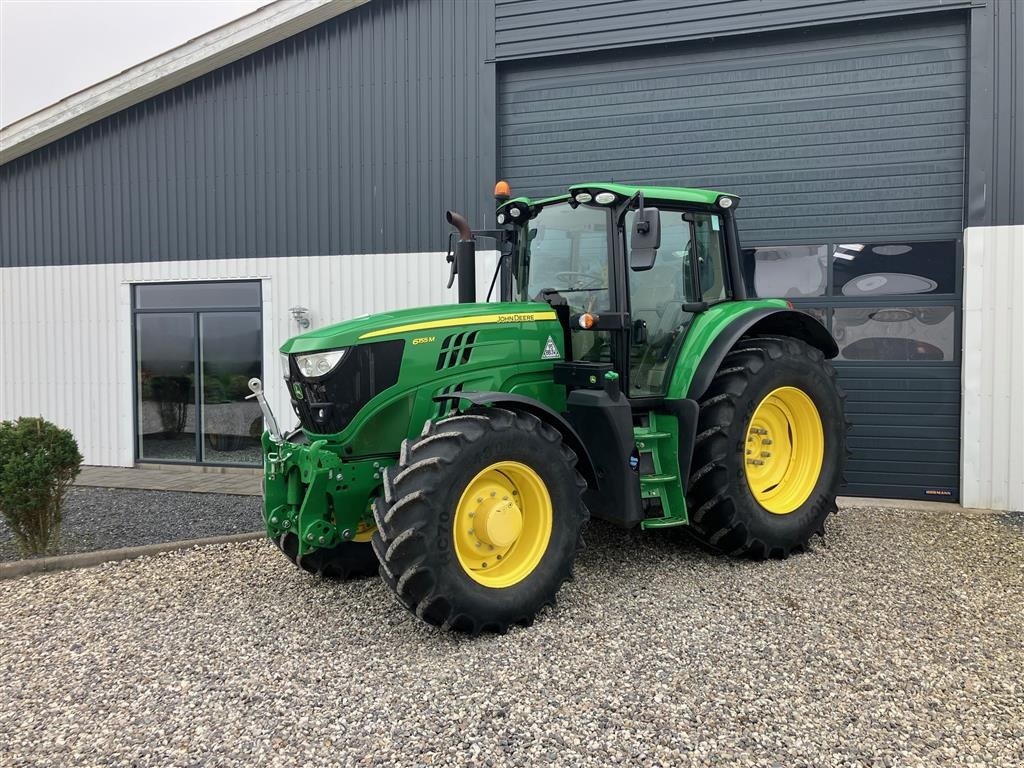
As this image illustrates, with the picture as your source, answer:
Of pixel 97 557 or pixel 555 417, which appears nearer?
pixel 555 417

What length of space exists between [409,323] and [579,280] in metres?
1.28

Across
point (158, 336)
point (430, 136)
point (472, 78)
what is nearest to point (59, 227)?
point (158, 336)

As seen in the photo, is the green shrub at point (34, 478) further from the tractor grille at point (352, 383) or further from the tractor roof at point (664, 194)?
the tractor roof at point (664, 194)

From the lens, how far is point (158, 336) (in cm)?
948

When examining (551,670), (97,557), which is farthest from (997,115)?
(97,557)

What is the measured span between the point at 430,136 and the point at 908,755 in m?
7.32

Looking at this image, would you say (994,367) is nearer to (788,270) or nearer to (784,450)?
(788,270)

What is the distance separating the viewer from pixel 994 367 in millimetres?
6809

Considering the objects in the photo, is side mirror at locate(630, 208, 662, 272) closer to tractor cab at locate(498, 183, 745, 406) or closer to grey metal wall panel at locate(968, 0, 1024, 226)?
tractor cab at locate(498, 183, 745, 406)

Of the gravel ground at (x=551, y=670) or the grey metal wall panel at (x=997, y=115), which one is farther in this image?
the grey metal wall panel at (x=997, y=115)

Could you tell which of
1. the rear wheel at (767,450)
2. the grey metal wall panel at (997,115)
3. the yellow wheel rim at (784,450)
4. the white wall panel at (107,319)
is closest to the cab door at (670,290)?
the rear wheel at (767,450)

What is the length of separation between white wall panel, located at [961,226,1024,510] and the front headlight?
5.75m

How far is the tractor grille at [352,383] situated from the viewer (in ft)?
13.6

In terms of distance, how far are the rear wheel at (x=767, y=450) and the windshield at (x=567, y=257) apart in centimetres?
106
